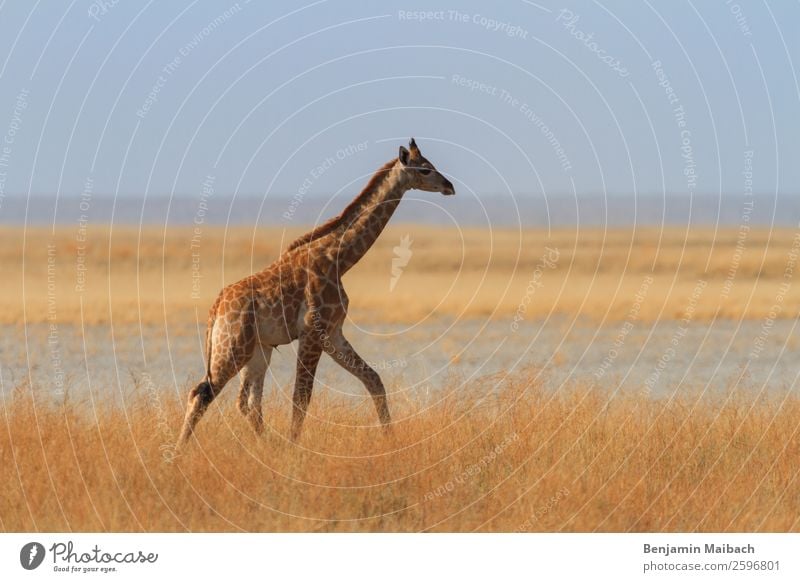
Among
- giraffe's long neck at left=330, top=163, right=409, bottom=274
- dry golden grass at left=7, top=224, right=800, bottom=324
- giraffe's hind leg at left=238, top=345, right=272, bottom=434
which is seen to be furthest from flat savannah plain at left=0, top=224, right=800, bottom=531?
dry golden grass at left=7, top=224, right=800, bottom=324

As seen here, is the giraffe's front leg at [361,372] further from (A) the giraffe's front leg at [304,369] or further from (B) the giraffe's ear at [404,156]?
(B) the giraffe's ear at [404,156]

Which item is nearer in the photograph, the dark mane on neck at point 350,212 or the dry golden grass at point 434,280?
the dark mane on neck at point 350,212

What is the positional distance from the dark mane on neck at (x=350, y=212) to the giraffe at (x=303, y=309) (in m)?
0.01

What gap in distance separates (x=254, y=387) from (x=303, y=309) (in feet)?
3.15

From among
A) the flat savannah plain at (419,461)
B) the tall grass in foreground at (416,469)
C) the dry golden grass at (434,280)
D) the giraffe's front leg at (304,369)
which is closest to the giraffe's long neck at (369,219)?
the flat savannah plain at (419,461)

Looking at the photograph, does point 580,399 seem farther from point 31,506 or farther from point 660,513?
point 31,506

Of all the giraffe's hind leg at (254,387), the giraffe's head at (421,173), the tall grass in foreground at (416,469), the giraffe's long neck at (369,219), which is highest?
the giraffe's head at (421,173)

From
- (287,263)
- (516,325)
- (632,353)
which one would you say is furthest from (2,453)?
(516,325)

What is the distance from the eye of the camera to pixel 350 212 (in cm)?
1302

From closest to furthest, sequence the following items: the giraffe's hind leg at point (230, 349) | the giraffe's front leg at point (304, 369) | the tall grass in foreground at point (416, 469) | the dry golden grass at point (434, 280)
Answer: the tall grass in foreground at point (416, 469) < the giraffe's hind leg at point (230, 349) < the giraffe's front leg at point (304, 369) < the dry golden grass at point (434, 280)

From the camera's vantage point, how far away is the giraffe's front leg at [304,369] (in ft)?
40.5

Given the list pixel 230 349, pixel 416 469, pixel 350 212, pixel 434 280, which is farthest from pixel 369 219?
pixel 434 280

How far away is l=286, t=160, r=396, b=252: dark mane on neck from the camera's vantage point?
12.9 m

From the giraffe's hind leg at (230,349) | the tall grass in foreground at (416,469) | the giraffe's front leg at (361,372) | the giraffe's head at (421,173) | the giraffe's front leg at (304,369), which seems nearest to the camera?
the tall grass in foreground at (416,469)
